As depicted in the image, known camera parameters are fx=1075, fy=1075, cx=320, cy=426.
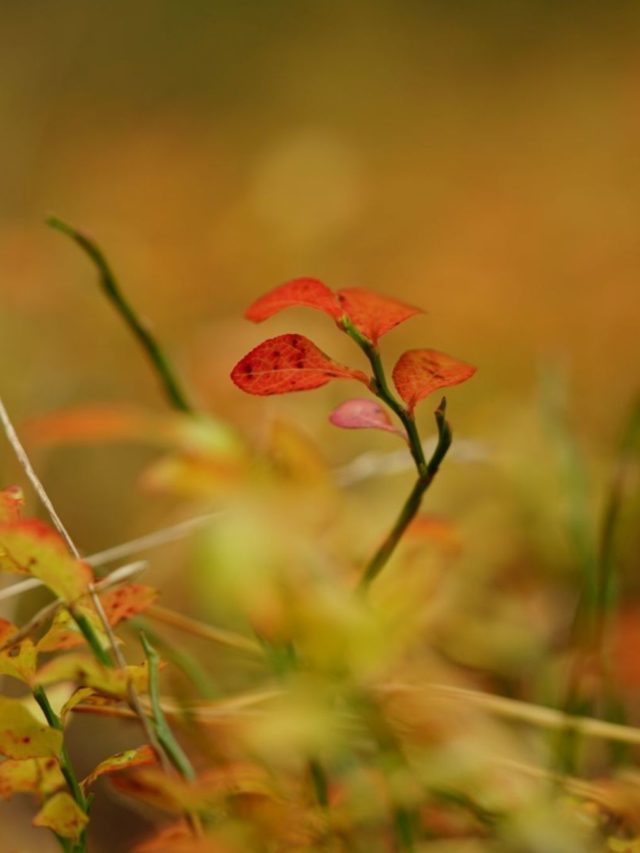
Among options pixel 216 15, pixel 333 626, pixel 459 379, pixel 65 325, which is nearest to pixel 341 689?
pixel 333 626

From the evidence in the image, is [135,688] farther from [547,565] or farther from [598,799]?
[547,565]

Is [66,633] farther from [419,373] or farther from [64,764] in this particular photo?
[419,373]

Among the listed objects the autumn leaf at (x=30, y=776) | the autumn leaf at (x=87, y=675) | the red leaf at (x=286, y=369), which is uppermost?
the red leaf at (x=286, y=369)

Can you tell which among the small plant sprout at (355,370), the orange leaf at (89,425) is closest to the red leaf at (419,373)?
the small plant sprout at (355,370)

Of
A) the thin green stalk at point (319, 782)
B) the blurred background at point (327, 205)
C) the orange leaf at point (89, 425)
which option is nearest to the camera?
the thin green stalk at point (319, 782)

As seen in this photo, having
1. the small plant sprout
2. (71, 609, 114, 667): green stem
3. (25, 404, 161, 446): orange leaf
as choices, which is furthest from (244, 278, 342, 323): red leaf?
(25, 404, 161, 446): orange leaf

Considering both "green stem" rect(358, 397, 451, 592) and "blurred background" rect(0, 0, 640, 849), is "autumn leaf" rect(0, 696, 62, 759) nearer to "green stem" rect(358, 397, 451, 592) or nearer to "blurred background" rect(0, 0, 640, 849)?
"green stem" rect(358, 397, 451, 592)

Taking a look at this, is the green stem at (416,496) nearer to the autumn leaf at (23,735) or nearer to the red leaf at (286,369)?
the red leaf at (286,369)
